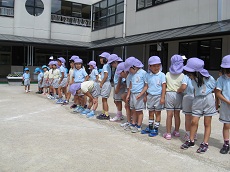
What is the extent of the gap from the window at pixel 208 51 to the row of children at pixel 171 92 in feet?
29.2

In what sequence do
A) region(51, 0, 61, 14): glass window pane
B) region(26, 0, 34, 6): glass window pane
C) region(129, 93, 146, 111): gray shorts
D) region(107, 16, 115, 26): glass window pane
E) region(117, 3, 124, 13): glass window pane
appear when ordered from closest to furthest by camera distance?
region(129, 93, 146, 111): gray shorts, region(117, 3, 124, 13): glass window pane, region(107, 16, 115, 26): glass window pane, region(26, 0, 34, 6): glass window pane, region(51, 0, 61, 14): glass window pane

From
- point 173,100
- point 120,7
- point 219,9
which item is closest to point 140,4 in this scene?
point 120,7

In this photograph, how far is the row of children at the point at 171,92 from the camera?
481 centimetres

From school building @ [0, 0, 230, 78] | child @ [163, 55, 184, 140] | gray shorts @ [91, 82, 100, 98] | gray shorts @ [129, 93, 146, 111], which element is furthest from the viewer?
school building @ [0, 0, 230, 78]

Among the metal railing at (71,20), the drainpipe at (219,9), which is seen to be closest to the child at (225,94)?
the drainpipe at (219,9)

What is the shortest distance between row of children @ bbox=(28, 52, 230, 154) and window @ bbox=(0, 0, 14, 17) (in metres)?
19.0

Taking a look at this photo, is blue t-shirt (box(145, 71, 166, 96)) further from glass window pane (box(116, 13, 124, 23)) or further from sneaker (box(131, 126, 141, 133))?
glass window pane (box(116, 13, 124, 23))

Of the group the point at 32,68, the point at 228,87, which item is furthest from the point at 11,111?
the point at 32,68

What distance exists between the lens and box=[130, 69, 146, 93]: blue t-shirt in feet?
20.1

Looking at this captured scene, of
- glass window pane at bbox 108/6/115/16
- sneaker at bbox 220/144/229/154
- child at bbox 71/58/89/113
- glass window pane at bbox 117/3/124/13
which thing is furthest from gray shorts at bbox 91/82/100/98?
glass window pane at bbox 108/6/115/16

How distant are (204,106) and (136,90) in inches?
66.6

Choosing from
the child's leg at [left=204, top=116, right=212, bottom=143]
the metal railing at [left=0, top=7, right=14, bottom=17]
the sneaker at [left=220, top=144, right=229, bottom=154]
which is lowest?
the sneaker at [left=220, top=144, right=229, bottom=154]

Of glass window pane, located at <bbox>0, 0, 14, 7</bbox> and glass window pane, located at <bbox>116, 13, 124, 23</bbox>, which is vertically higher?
glass window pane, located at <bbox>0, 0, 14, 7</bbox>

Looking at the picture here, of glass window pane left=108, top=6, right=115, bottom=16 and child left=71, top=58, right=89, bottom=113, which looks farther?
glass window pane left=108, top=6, right=115, bottom=16
